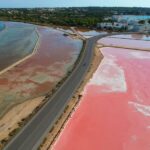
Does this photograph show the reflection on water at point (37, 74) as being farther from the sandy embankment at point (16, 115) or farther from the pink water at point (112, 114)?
the pink water at point (112, 114)

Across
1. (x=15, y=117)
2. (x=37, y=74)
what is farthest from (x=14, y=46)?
(x=15, y=117)

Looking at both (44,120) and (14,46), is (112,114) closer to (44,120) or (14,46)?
(44,120)

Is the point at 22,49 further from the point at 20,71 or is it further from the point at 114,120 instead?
the point at 114,120

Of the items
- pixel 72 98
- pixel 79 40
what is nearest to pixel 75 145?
pixel 72 98

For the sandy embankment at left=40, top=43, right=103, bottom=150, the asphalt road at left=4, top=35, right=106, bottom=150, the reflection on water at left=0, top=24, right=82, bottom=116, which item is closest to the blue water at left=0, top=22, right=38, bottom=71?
the reflection on water at left=0, top=24, right=82, bottom=116

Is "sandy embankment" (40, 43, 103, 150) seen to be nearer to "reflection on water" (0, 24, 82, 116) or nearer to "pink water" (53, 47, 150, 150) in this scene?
"pink water" (53, 47, 150, 150)
